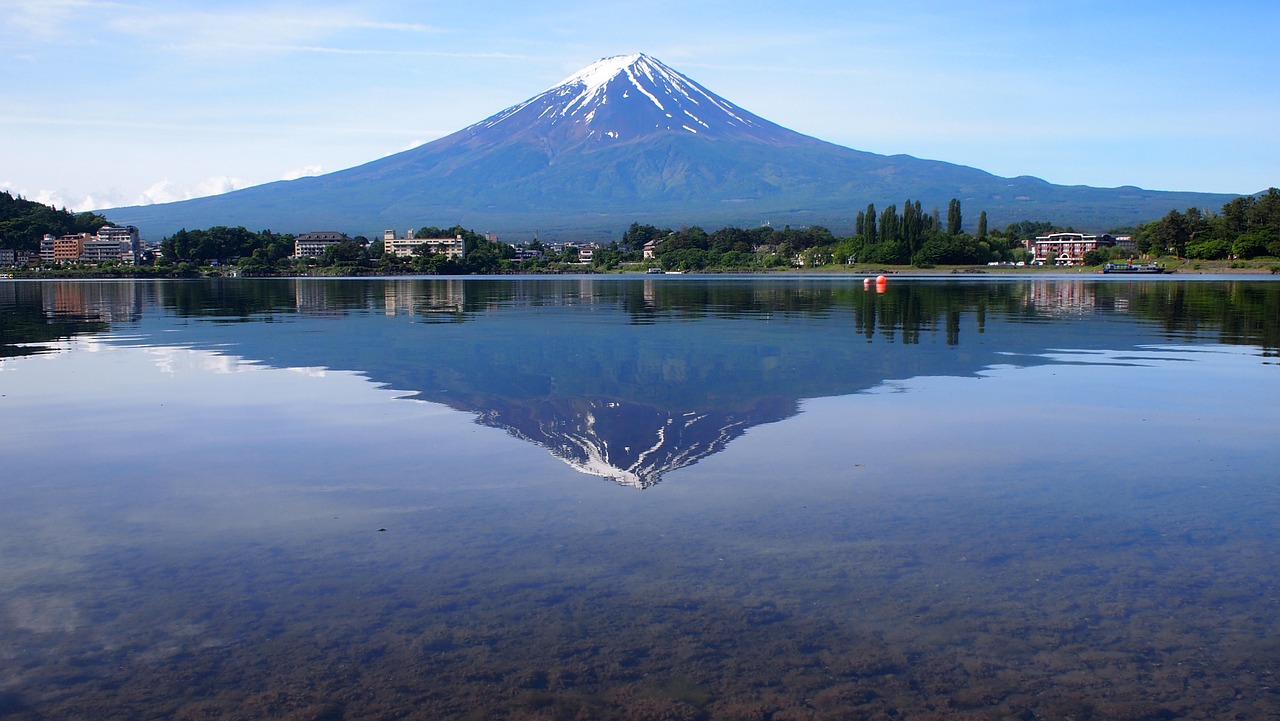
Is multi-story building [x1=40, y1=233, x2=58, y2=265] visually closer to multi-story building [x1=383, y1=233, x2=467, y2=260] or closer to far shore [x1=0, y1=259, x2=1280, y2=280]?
far shore [x1=0, y1=259, x2=1280, y2=280]

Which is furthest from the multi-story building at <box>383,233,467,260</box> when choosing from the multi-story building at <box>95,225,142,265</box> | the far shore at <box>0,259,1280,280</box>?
the multi-story building at <box>95,225,142,265</box>

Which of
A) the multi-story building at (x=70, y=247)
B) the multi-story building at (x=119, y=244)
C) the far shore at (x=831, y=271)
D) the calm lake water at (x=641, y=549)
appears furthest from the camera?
the multi-story building at (x=70, y=247)

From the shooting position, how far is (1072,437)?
10219 mm

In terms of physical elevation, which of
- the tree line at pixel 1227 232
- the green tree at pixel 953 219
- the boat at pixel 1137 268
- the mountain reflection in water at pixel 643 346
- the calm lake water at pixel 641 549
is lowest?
the calm lake water at pixel 641 549

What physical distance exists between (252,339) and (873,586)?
788 inches

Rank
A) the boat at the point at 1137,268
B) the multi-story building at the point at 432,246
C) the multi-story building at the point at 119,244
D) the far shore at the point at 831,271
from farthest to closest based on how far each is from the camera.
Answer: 1. the multi-story building at the point at 119,244
2. the multi-story building at the point at 432,246
3. the boat at the point at 1137,268
4. the far shore at the point at 831,271

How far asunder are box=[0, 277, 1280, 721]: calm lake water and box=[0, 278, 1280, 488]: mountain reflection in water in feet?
0.58

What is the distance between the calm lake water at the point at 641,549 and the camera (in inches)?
178

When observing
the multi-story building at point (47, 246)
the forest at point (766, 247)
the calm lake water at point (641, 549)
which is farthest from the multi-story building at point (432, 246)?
the calm lake water at point (641, 549)

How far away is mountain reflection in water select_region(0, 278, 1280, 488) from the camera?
11078 millimetres

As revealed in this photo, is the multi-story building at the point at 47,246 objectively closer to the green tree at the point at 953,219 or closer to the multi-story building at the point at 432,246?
the multi-story building at the point at 432,246

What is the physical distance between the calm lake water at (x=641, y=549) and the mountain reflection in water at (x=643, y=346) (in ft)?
A: 0.58

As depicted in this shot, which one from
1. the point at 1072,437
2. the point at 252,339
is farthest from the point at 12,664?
the point at 252,339

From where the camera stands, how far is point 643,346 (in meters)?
19.8
